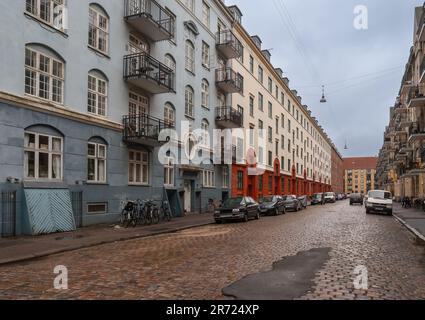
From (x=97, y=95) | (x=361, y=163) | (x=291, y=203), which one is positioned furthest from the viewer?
(x=361, y=163)

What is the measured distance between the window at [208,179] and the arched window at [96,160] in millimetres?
11546

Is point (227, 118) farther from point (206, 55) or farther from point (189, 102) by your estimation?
point (206, 55)

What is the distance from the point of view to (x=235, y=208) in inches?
855

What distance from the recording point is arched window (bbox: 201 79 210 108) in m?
29.7

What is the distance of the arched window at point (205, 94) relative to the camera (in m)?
29.7

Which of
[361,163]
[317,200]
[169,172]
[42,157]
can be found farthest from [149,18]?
[361,163]

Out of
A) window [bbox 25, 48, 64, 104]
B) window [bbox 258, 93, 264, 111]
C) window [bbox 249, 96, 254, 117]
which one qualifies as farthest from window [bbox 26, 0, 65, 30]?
window [bbox 258, 93, 264, 111]

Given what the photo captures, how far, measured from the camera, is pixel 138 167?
21.5 meters

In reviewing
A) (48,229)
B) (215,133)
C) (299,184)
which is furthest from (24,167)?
(299,184)

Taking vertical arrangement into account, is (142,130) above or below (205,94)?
below

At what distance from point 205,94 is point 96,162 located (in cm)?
1376

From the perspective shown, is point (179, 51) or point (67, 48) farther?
point (179, 51)

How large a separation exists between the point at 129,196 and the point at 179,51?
34.3 ft
